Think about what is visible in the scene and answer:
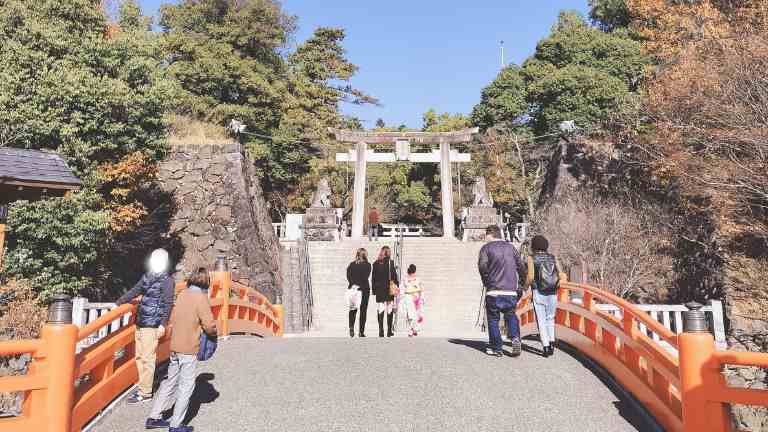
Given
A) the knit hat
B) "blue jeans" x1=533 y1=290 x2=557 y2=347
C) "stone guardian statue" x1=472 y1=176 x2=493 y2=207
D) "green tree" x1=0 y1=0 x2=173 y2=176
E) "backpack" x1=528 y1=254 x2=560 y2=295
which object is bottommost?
"blue jeans" x1=533 y1=290 x2=557 y2=347

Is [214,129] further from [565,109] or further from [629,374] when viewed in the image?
[629,374]

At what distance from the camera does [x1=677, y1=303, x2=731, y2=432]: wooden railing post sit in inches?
141

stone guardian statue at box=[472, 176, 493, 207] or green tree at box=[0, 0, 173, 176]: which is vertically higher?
green tree at box=[0, 0, 173, 176]

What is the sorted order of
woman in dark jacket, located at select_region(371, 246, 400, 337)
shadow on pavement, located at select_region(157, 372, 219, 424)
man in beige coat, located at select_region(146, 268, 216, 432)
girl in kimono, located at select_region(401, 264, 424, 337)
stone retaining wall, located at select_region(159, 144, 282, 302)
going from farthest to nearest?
stone retaining wall, located at select_region(159, 144, 282, 302)
girl in kimono, located at select_region(401, 264, 424, 337)
woman in dark jacket, located at select_region(371, 246, 400, 337)
shadow on pavement, located at select_region(157, 372, 219, 424)
man in beige coat, located at select_region(146, 268, 216, 432)

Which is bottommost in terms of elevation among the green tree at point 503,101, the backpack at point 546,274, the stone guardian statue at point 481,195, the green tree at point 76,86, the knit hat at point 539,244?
the backpack at point 546,274

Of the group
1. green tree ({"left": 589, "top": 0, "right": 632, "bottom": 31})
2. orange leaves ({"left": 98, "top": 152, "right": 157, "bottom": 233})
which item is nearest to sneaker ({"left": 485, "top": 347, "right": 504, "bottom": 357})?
orange leaves ({"left": 98, "top": 152, "right": 157, "bottom": 233})

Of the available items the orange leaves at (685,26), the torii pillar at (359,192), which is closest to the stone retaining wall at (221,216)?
the torii pillar at (359,192)

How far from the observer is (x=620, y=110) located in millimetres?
19266

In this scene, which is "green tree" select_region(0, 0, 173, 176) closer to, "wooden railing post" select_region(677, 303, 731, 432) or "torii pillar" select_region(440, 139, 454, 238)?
"wooden railing post" select_region(677, 303, 731, 432)

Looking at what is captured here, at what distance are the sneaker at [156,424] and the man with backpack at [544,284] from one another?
4.27 meters

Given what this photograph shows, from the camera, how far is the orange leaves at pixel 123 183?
41.1 feet

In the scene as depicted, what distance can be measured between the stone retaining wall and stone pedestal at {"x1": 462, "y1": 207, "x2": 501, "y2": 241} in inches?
332

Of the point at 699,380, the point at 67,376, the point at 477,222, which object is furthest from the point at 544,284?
the point at 477,222

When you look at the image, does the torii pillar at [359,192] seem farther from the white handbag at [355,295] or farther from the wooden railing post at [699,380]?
the wooden railing post at [699,380]
